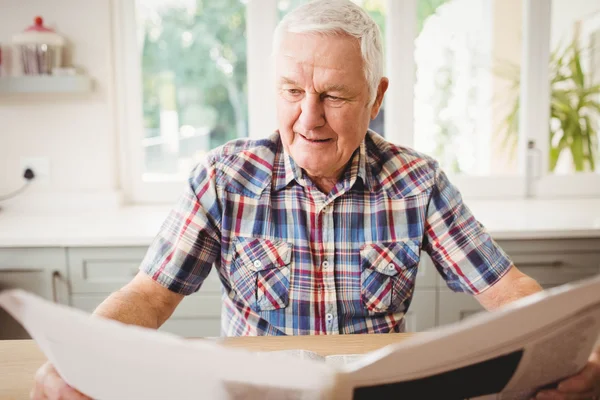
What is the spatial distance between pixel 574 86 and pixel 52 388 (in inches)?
96.7

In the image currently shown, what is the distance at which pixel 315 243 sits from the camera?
1180mm

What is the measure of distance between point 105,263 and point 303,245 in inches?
34.5

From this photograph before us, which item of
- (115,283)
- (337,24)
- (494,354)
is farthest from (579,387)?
(115,283)

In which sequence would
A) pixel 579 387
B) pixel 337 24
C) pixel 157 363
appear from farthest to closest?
pixel 337 24 → pixel 579 387 → pixel 157 363

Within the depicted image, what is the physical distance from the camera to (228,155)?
4.08ft

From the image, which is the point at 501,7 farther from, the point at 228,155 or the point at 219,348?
the point at 219,348

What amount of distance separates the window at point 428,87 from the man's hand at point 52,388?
1734mm

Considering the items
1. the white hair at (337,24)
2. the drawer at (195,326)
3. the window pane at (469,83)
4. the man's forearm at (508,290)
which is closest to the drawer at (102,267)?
the drawer at (195,326)

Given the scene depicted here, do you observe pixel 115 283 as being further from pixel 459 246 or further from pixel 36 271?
pixel 459 246

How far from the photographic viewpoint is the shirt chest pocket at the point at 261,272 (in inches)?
45.5

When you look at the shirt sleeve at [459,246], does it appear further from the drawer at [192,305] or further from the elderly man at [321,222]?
the drawer at [192,305]

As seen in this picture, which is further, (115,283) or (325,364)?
(115,283)

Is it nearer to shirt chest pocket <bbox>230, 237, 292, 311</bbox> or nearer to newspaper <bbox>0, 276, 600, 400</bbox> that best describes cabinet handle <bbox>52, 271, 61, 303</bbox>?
shirt chest pocket <bbox>230, 237, 292, 311</bbox>

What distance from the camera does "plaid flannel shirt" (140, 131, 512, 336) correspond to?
3.77 feet
